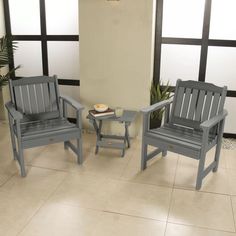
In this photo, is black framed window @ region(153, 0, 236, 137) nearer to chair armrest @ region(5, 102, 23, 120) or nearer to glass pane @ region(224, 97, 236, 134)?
glass pane @ region(224, 97, 236, 134)

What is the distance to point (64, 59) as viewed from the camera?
4.23 metres

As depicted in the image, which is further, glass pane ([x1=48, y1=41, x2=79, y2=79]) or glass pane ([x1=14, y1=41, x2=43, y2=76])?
glass pane ([x1=14, y1=41, x2=43, y2=76])

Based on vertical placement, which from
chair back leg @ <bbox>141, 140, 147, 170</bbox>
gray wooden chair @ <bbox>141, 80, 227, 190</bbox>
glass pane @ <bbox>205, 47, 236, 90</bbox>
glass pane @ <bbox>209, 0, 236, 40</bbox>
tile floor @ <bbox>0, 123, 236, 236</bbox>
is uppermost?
glass pane @ <bbox>209, 0, 236, 40</bbox>

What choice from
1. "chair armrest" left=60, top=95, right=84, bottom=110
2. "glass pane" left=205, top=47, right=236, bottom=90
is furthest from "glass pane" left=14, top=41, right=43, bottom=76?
"glass pane" left=205, top=47, right=236, bottom=90

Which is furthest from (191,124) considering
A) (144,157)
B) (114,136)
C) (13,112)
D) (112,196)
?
(13,112)

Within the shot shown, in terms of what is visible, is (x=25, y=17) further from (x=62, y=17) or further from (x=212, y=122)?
(x=212, y=122)

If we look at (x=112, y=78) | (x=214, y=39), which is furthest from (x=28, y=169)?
(x=214, y=39)

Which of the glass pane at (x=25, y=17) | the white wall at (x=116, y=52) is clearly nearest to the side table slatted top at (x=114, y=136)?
the white wall at (x=116, y=52)

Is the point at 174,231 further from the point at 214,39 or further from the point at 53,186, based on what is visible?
the point at 214,39

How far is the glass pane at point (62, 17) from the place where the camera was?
13.1 ft

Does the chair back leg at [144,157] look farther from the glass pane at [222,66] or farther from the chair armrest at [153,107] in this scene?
the glass pane at [222,66]

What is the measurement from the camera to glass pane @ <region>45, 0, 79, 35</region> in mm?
3979

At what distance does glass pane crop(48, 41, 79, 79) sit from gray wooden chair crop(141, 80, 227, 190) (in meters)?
1.53

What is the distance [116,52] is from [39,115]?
3.83 ft
